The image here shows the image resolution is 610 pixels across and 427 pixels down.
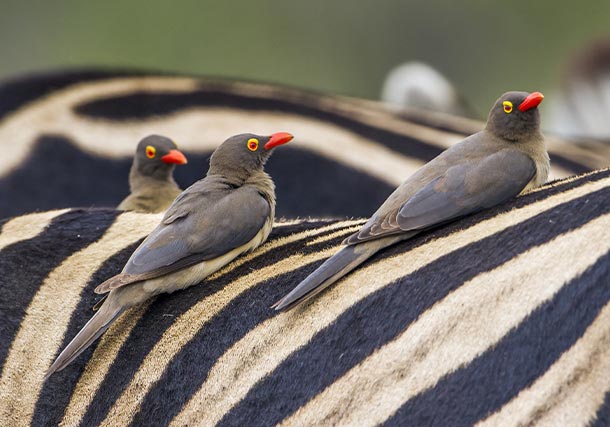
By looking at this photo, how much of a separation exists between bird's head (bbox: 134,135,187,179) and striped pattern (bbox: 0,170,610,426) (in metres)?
0.69

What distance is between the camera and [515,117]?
7.05ft

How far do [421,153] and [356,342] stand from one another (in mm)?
1818

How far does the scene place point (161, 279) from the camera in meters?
2.12

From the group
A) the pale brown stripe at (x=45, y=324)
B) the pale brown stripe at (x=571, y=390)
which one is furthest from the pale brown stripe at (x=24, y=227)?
the pale brown stripe at (x=571, y=390)

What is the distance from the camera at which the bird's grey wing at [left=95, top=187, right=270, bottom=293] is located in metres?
2.08

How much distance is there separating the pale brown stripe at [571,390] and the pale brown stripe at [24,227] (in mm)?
1113

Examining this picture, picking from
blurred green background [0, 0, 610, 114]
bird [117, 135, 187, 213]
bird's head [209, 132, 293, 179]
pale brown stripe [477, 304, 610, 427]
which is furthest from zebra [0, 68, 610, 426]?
blurred green background [0, 0, 610, 114]

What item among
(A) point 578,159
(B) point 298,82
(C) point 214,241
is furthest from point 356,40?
(C) point 214,241

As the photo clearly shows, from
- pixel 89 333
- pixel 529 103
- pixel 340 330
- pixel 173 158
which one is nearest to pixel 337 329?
pixel 340 330

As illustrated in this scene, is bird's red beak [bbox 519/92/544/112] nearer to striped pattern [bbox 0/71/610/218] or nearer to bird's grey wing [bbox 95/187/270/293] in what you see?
bird's grey wing [bbox 95/187/270/293]

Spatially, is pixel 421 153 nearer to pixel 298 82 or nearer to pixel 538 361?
pixel 538 361

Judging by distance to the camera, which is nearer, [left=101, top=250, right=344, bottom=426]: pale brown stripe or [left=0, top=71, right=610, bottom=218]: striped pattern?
[left=101, top=250, right=344, bottom=426]: pale brown stripe

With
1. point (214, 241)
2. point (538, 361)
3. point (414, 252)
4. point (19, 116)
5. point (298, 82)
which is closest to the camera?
point (538, 361)

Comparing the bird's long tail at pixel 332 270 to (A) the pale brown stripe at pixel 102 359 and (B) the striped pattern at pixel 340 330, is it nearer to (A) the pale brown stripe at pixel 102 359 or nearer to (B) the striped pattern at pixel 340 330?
(B) the striped pattern at pixel 340 330
